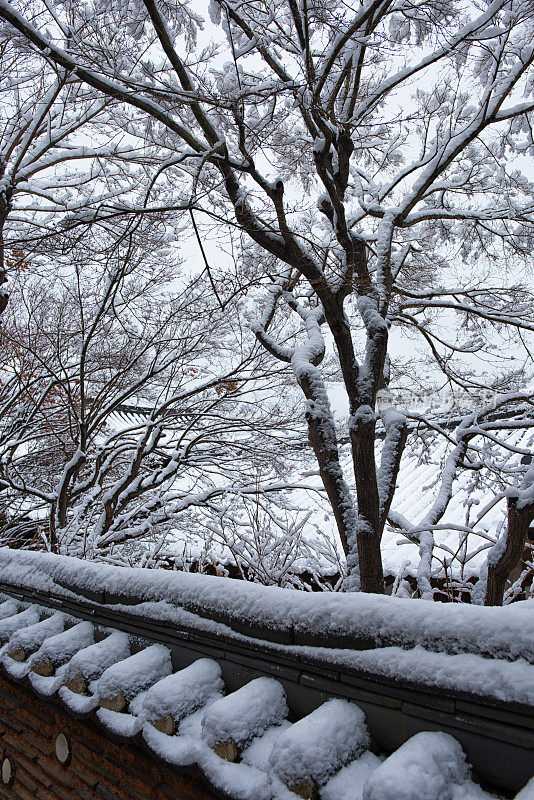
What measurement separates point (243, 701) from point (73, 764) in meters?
1.02

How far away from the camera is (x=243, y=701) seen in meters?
1.30

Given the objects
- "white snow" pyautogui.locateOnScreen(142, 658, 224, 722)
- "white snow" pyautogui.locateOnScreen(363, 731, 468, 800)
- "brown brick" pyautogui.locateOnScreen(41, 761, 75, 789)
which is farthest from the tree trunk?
"brown brick" pyautogui.locateOnScreen(41, 761, 75, 789)

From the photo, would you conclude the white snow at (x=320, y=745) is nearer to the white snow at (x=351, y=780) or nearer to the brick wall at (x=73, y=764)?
the white snow at (x=351, y=780)

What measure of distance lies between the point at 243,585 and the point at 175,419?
6.84 m

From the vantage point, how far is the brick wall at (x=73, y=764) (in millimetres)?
1454

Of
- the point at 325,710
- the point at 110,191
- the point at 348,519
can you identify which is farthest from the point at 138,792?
the point at 110,191

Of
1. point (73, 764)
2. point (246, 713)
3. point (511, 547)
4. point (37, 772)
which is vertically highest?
point (511, 547)

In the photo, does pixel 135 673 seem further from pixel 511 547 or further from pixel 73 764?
pixel 511 547

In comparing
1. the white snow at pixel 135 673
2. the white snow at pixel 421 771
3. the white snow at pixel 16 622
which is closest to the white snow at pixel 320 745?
the white snow at pixel 421 771

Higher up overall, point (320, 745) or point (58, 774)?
point (320, 745)

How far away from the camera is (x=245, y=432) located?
331 inches

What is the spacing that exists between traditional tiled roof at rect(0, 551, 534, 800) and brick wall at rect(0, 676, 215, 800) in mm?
107

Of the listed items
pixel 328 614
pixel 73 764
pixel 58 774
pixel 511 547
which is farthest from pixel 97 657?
pixel 511 547

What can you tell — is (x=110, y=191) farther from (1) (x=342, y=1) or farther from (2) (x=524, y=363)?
(2) (x=524, y=363)
